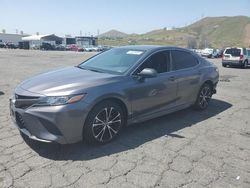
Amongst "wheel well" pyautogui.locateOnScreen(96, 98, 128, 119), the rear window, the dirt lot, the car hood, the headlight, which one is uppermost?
the rear window

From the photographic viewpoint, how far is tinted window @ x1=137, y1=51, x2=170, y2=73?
5188 mm

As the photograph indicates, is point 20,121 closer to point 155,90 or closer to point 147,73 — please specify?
point 147,73

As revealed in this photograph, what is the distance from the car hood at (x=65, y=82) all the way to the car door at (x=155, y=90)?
58cm

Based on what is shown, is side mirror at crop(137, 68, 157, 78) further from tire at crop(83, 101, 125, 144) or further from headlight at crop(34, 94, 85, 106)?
headlight at crop(34, 94, 85, 106)

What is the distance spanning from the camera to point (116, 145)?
463 centimetres

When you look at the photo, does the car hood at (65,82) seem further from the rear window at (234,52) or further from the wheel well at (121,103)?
the rear window at (234,52)

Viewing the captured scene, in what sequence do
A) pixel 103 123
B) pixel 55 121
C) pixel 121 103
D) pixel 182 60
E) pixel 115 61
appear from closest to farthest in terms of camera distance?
pixel 55 121 < pixel 103 123 < pixel 121 103 < pixel 115 61 < pixel 182 60

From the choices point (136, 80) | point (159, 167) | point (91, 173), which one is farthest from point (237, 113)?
point (91, 173)

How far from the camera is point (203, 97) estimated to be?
270 inches

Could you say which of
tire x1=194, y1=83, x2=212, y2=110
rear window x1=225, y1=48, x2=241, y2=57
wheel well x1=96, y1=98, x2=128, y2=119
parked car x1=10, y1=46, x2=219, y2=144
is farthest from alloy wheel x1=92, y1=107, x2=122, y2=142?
rear window x1=225, y1=48, x2=241, y2=57

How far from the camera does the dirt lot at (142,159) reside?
3.58 m

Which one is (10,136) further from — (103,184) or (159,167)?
(159,167)

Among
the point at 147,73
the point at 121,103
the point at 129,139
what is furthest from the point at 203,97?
the point at 121,103

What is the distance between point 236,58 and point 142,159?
19566mm
